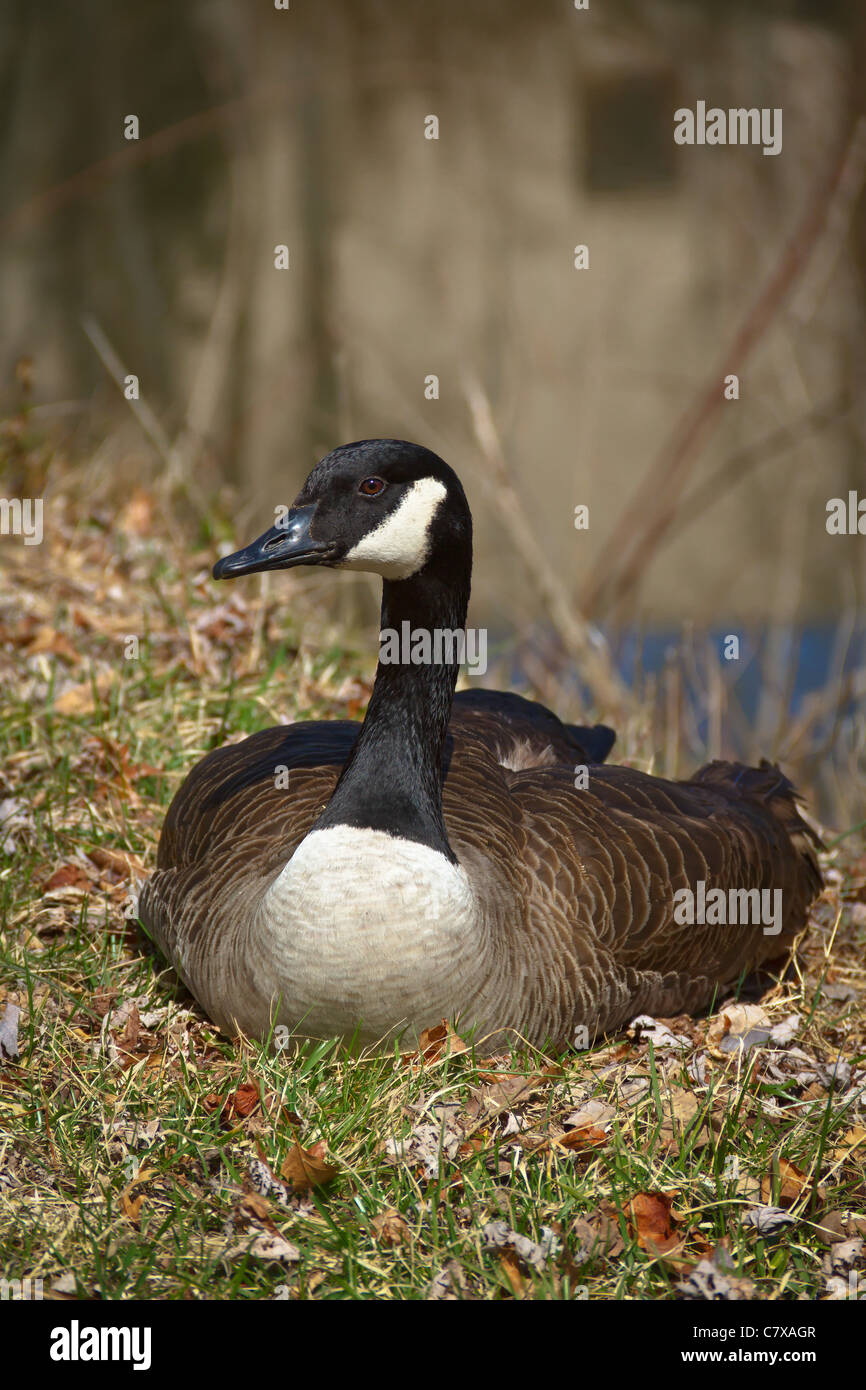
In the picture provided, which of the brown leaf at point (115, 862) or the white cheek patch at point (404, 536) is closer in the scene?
the white cheek patch at point (404, 536)

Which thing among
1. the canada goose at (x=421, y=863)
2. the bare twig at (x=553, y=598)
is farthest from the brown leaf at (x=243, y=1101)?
the bare twig at (x=553, y=598)

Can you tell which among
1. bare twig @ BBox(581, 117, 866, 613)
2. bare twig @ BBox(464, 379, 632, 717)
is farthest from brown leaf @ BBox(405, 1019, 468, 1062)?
bare twig @ BBox(581, 117, 866, 613)

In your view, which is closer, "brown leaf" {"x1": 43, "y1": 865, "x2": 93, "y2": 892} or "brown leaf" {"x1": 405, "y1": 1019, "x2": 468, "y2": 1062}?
"brown leaf" {"x1": 405, "y1": 1019, "x2": 468, "y2": 1062}

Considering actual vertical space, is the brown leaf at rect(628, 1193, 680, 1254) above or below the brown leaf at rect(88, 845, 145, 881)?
below

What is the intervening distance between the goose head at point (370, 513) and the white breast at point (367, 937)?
692 mm

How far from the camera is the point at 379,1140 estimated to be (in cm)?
328

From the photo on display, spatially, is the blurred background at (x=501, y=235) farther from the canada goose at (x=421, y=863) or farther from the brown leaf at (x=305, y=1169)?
the brown leaf at (x=305, y=1169)

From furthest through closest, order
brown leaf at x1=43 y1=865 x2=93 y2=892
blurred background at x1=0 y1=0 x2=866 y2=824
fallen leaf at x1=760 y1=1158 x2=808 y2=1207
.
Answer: blurred background at x1=0 y1=0 x2=866 y2=824 → brown leaf at x1=43 y1=865 x2=93 y2=892 → fallen leaf at x1=760 y1=1158 x2=808 y2=1207

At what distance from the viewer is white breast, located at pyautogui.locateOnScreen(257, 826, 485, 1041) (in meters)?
3.38

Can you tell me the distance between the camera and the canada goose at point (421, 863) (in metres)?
3.42

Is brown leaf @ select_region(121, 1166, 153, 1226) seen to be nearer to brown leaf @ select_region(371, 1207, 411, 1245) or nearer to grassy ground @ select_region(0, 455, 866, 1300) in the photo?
grassy ground @ select_region(0, 455, 866, 1300)

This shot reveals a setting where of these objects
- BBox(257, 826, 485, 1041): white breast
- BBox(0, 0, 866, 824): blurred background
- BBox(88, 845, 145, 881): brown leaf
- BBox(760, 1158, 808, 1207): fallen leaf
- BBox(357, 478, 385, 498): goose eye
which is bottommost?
BBox(760, 1158, 808, 1207): fallen leaf

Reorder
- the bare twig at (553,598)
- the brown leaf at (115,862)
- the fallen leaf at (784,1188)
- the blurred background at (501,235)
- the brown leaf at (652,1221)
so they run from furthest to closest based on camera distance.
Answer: the blurred background at (501,235) → the bare twig at (553,598) → the brown leaf at (115,862) → the fallen leaf at (784,1188) → the brown leaf at (652,1221)

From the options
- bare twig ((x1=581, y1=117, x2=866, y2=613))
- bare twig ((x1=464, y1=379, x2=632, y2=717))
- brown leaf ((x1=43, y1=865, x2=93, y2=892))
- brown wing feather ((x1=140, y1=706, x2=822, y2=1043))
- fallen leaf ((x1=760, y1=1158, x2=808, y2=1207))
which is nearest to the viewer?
fallen leaf ((x1=760, y1=1158, x2=808, y2=1207))
